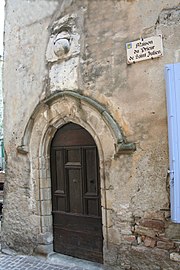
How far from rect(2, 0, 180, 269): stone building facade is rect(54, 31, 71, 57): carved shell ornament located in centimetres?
1

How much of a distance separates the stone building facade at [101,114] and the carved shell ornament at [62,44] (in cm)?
1

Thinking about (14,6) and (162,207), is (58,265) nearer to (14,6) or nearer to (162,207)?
(162,207)

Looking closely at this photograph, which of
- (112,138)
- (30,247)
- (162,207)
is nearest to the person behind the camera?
(162,207)

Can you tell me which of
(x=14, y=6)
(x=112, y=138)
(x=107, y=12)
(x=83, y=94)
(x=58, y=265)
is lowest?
(x=58, y=265)

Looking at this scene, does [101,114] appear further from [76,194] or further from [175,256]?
[175,256]

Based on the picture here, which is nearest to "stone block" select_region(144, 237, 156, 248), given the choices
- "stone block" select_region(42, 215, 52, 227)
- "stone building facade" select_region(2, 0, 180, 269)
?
"stone building facade" select_region(2, 0, 180, 269)

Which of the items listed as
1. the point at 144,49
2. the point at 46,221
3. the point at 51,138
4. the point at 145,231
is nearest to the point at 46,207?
the point at 46,221

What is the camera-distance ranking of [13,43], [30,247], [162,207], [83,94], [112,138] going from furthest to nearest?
[13,43], [30,247], [83,94], [112,138], [162,207]

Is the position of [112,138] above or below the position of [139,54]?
below

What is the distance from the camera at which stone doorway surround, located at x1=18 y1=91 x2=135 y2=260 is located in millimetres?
3910

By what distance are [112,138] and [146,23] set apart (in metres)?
1.41

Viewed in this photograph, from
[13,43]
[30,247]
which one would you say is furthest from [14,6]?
[30,247]

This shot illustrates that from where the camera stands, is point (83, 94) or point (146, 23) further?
point (83, 94)

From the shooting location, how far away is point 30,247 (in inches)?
189
